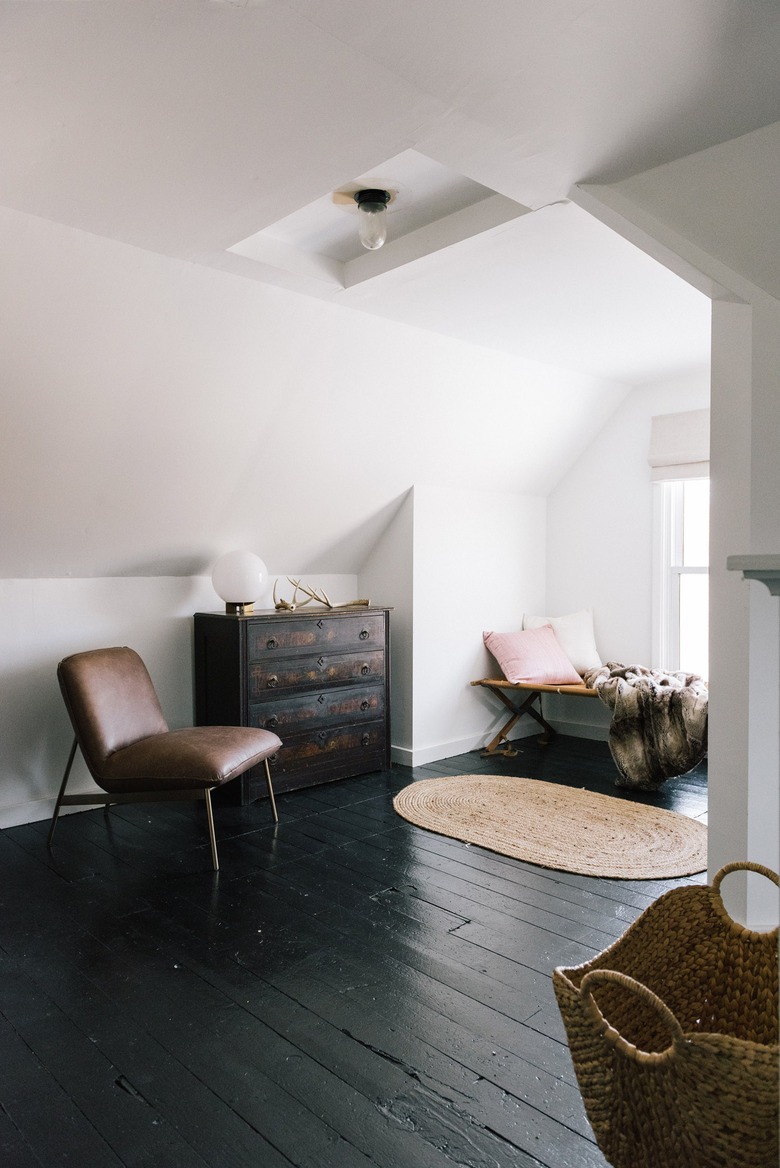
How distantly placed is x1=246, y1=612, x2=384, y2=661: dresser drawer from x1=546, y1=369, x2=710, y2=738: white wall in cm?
166

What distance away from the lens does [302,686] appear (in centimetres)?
412

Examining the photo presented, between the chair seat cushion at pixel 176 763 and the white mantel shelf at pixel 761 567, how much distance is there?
7.80 feet

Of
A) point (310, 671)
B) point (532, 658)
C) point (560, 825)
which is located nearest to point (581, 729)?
point (532, 658)

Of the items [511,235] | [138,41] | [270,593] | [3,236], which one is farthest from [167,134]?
[270,593]

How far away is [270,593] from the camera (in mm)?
4586

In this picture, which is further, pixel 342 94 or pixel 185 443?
pixel 185 443

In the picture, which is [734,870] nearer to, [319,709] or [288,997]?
[288,997]

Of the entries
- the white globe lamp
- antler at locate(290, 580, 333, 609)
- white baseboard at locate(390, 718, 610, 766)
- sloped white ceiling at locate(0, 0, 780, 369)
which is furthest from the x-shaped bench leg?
sloped white ceiling at locate(0, 0, 780, 369)

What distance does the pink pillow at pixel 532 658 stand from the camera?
4.89 m

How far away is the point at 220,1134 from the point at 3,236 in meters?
2.47

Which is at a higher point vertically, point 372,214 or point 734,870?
point 372,214

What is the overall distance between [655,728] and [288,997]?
252 centimetres

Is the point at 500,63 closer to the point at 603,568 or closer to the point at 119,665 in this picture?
the point at 119,665

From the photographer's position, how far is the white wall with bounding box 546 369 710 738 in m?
5.09
